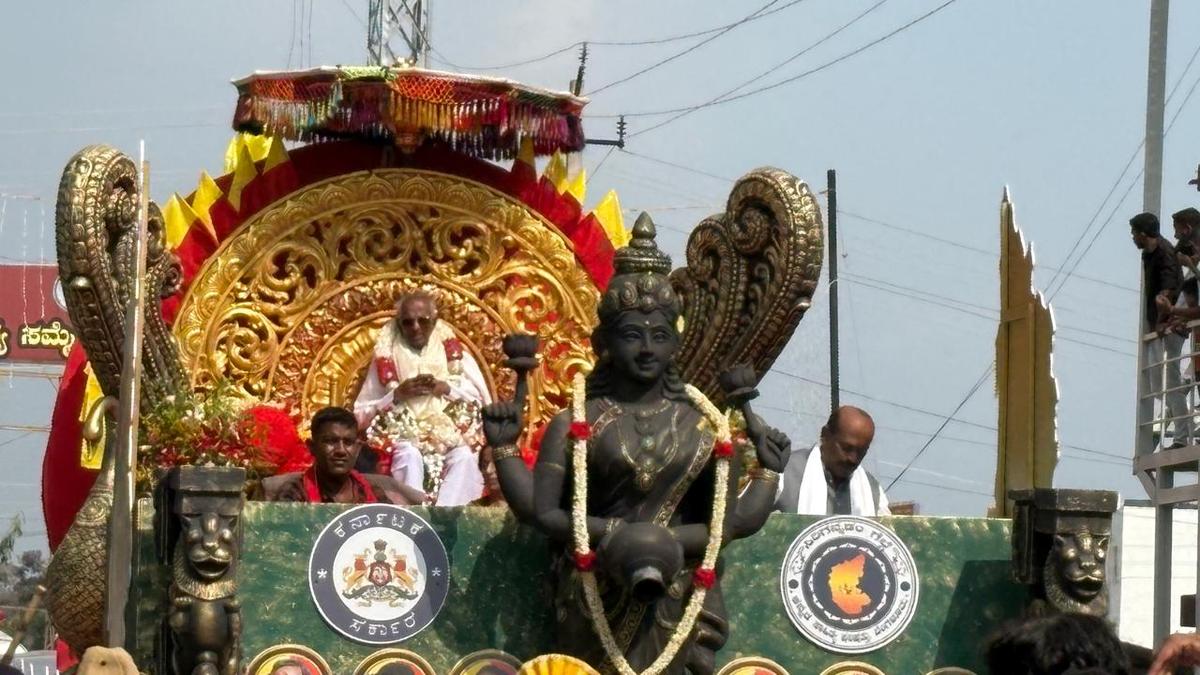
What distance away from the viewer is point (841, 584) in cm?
788

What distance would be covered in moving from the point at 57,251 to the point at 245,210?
156 cm

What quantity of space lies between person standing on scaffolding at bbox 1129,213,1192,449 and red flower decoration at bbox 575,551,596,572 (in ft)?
21.2

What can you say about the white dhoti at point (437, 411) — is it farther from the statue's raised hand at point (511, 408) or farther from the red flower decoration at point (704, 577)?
the red flower decoration at point (704, 577)

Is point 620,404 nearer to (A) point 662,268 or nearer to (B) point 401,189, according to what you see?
(A) point 662,268

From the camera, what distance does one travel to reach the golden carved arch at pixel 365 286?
966 centimetres

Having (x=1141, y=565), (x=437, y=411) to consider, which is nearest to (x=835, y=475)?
(x=437, y=411)

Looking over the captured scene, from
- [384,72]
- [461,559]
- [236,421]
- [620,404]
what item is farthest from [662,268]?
[384,72]

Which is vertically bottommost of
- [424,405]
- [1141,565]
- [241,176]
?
[1141,565]

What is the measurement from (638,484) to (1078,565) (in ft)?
4.91

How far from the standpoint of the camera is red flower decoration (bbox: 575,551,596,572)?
7.22 meters

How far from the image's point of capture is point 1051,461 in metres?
8.12

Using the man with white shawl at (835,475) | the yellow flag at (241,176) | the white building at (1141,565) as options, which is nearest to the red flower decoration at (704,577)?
the man with white shawl at (835,475)

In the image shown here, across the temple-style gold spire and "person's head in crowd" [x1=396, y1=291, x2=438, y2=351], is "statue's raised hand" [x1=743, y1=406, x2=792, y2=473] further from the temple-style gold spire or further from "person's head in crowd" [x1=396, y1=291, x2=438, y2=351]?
"person's head in crowd" [x1=396, y1=291, x2=438, y2=351]

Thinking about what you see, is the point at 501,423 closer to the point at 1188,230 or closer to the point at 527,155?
the point at 527,155
